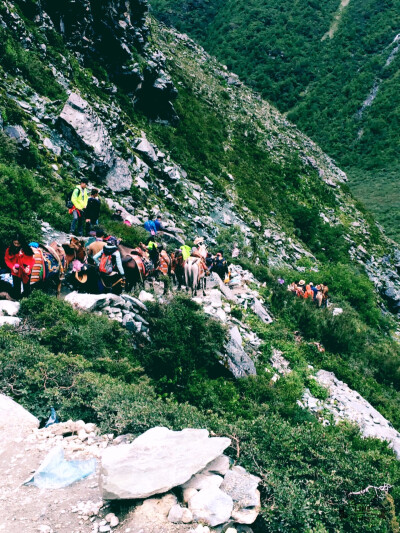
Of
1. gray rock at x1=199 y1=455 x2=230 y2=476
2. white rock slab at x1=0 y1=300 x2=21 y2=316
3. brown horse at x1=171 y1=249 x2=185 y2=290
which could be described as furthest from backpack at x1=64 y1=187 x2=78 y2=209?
gray rock at x1=199 y1=455 x2=230 y2=476

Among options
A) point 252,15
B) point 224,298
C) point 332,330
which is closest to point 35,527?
point 224,298

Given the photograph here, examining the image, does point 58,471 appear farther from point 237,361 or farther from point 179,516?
point 237,361

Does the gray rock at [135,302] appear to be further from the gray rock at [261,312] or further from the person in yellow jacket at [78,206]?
the gray rock at [261,312]

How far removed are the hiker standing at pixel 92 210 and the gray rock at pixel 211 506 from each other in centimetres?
778

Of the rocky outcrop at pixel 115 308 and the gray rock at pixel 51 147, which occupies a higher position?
the gray rock at pixel 51 147

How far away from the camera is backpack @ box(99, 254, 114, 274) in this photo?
736cm

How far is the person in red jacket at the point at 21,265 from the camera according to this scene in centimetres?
639

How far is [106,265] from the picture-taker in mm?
7383

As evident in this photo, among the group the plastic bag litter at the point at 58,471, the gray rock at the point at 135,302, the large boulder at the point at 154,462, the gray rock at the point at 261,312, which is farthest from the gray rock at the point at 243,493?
the gray rock at the point at 261,312

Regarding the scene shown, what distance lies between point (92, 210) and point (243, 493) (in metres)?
7.93

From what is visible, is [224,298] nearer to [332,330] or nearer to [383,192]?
[332,330]

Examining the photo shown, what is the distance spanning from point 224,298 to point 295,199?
54.8ft

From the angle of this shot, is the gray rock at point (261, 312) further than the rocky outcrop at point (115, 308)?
Yes

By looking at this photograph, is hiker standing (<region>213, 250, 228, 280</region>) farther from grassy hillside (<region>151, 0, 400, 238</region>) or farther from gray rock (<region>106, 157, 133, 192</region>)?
grassy hillside (<region>151, 0, 400, 238</region>)
